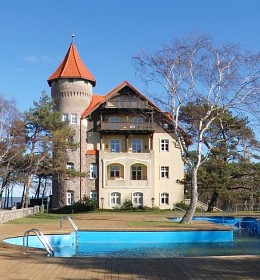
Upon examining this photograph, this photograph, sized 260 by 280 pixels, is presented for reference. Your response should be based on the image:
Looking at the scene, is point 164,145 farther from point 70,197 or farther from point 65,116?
point 70,197

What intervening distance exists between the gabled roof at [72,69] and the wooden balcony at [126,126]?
5.44 meters

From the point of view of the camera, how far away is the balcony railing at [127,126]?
3951 cm

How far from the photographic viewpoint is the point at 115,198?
39.6 m

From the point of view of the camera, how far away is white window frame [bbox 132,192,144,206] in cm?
3953

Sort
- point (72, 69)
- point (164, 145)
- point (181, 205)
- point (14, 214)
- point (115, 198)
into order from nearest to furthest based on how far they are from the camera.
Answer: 1. point (14, 214)
2. point (115, 198)
3. point (181, 205)
4. point (164, 145)
5. point (72, 69)

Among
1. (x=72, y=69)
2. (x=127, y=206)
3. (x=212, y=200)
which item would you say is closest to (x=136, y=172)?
(x=127, y=206)

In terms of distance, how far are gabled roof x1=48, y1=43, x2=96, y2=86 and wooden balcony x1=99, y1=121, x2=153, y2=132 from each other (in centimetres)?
544

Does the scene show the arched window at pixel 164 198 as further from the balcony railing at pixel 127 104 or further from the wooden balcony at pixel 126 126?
the balcony railing at pixel 127 104

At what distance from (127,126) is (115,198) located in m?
6.95

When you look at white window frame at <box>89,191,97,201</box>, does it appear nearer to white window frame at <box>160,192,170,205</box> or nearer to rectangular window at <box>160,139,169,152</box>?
white window frame at <box>160,192,170,205</box>

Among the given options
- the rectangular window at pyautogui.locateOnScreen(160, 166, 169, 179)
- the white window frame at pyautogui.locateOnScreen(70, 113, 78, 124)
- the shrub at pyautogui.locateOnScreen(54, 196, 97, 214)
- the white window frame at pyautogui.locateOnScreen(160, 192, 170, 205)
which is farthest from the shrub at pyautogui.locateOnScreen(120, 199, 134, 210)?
the white window frame at pyautogui.locateOnScreen(70, 113, 78, 124)

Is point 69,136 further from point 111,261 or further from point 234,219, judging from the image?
point 111,261

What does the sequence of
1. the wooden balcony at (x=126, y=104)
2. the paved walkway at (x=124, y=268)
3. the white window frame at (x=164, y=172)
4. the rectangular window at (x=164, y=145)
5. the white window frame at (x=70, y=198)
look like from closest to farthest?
the paved walkway at (x=124, y=268) → the wooden balcony at (x=126, y=104) → the white window frame at (x=70, y=198) → the white window frame at (x=164, y=172) → the rectangular window at (x=164, y=145)

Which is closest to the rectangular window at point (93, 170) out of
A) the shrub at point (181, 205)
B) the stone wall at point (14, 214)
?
the stone wall at point (14, 214)
